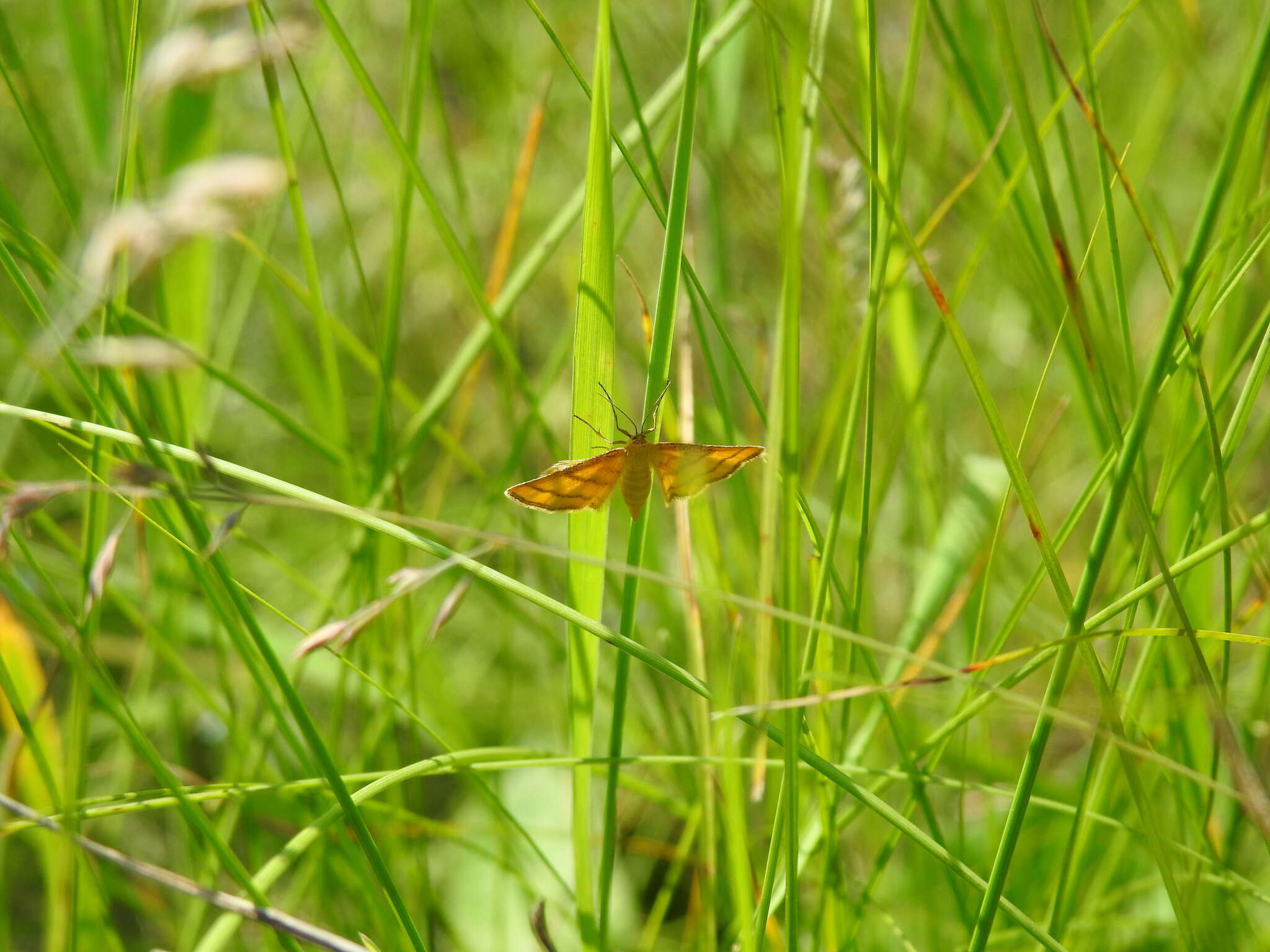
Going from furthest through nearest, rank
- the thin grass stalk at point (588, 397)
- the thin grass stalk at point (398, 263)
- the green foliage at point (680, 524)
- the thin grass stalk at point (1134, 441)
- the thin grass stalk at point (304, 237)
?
the thin grass stalk at point (398, 263) < the thin grass stalk at point (304, 237) < the thin grass stalk at point (588, 397) < the green foliage at point (680, 524) < the thin grass stalk at point (1134, 441)

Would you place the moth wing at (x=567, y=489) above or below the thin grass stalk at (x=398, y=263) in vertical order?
below

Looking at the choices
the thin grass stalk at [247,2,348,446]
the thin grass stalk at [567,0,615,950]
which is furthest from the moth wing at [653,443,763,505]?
the thin grass stalk at [247,2,348,446]

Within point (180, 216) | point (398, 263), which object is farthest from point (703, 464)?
point (180, 216)

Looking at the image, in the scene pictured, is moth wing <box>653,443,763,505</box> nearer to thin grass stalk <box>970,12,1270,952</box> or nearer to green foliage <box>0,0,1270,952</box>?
green foliage <box>0,0,1270,952</box>

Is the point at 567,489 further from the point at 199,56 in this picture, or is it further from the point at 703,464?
the point at 199,56

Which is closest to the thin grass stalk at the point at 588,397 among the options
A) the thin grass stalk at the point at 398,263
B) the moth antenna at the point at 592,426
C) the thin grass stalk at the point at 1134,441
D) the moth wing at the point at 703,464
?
the moth antenna at the point at 592,426

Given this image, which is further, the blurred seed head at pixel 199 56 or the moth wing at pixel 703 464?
the moth wing at pixel 703 464

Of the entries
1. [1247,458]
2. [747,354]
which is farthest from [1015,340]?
[1247,458]

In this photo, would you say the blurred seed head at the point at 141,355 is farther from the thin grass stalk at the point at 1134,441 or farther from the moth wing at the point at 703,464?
A: the thin grass stalk at the point at 1134,441
